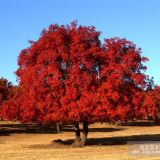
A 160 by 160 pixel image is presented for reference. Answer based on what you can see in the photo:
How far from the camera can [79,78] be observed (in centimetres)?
3906

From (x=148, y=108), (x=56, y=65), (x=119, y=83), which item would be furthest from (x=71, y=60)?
(x=148, y=108)

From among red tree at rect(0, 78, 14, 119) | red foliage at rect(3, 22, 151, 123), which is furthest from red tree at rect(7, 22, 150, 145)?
red tree at rect(0, 78, 14, 119)

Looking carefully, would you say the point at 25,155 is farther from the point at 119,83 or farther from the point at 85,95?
the point at 119,83

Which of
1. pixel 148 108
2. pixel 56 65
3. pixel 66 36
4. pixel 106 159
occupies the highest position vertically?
pixel 66 36

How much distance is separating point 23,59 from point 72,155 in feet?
38.9

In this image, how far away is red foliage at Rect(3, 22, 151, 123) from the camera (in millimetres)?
38938

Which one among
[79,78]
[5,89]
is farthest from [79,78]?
[5,89]

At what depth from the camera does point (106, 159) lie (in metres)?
30.4

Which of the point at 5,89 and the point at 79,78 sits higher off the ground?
the point at 5,89

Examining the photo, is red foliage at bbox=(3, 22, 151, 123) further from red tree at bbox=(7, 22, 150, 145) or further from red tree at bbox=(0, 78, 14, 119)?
red tree at bbox=(0, 78, 14, 119)

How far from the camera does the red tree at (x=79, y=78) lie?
3894 cm

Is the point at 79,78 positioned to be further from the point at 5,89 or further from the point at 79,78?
the point at 5,89

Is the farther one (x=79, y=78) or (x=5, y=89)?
(x=5, y=89)

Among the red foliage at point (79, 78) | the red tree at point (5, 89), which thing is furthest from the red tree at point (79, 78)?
the red tree at point (5, 89)
